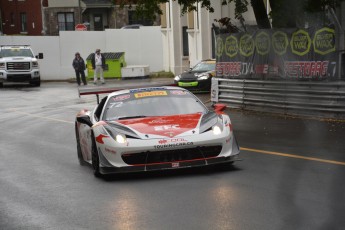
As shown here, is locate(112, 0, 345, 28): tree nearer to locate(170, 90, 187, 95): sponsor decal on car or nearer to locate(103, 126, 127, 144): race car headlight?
locate(170, 90, 187, 95): sponsor decal on car

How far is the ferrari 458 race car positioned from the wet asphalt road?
223 millimetres

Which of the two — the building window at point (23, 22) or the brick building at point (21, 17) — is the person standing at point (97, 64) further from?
the building window at point (23, 22)

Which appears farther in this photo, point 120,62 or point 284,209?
point 120,62

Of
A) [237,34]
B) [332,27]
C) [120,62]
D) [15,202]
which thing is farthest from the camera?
[120,62]

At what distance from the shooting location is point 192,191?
8.48 metres

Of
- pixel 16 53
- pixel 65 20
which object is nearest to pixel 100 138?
pixel 16 53

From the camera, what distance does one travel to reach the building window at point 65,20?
6681 centimetres

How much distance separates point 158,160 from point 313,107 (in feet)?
28.6

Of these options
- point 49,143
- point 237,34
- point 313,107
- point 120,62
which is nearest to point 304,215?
point 49,143

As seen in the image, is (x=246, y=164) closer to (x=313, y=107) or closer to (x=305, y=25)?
(x=313, y=107)

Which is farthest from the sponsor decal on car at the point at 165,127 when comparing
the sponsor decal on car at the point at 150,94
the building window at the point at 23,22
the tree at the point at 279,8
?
the building window at the point at 23,22

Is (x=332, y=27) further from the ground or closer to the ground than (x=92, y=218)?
further from the ground

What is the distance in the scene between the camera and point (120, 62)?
43219 millimetres

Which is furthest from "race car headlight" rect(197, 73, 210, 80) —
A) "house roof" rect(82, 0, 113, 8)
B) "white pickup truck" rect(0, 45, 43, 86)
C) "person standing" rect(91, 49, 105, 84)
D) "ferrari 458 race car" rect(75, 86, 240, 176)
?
"house roof" rect(82, 0, 113, 8)
